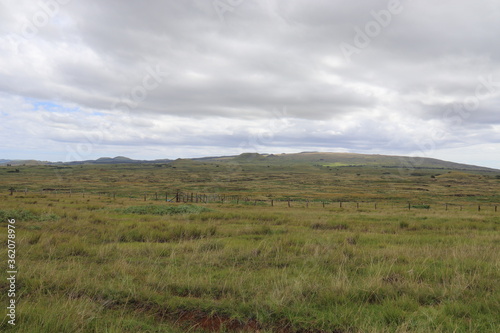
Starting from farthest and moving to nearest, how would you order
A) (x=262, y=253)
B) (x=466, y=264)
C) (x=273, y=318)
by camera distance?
1. (x=262, y=253)
2. (x=466, y=264)
3. (x=273, y=318)

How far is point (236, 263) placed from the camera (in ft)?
27.3

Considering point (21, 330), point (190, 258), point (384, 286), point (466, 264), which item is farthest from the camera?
point (190, 258)

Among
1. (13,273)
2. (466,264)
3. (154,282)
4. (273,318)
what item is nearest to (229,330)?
(273,318)

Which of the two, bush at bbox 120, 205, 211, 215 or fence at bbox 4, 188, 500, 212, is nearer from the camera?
bush at bbox 120, 205, 211, 215

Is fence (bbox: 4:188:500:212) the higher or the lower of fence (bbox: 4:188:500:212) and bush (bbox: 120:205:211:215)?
the lower

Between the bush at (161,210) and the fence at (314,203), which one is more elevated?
the bush at (161,210)

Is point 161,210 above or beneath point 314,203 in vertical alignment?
above

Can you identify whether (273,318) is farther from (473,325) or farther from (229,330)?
(473,325)

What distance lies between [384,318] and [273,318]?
1928 mm

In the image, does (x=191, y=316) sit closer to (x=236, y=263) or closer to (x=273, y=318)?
(x=273, y=318)

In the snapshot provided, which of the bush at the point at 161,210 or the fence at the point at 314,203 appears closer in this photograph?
the bush at the point at 161,210

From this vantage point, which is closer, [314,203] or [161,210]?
[161,210]

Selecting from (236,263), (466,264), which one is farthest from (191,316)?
(466,264)

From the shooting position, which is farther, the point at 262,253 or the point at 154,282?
the point at 262,253
